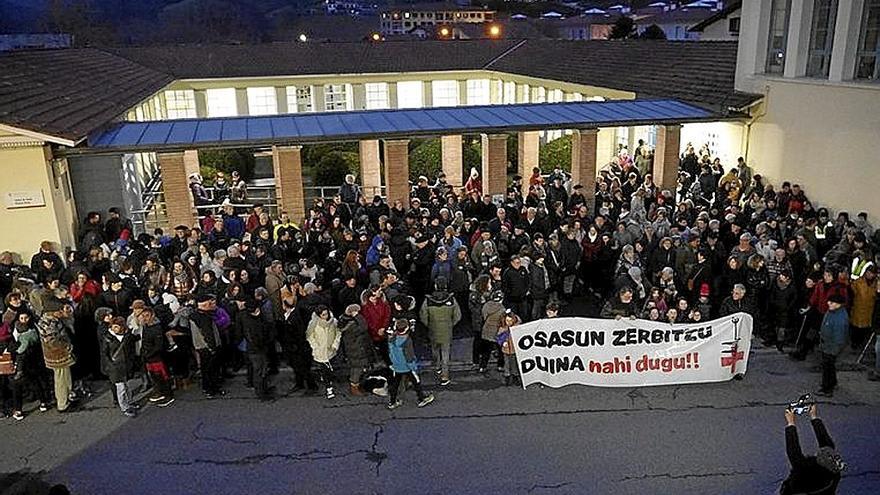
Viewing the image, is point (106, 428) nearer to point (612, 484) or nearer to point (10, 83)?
point (612, 484)

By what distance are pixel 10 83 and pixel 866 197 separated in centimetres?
1815

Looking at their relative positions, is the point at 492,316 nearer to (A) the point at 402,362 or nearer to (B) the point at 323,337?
(A) the point at 402,362

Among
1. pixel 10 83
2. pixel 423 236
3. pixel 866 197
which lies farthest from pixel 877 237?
pixel 10 83

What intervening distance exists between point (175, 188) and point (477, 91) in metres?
22.7

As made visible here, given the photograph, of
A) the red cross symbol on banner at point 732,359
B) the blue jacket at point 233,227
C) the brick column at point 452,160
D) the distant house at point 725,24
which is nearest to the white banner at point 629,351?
the red cross symbol on banner at point 732,359

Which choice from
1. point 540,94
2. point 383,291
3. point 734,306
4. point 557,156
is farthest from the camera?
point 540,94

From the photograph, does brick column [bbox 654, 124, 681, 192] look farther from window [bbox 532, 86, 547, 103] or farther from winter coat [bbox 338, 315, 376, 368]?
winter coat [bbox 338, 315, 376, 368]

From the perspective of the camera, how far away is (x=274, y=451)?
28.3ft

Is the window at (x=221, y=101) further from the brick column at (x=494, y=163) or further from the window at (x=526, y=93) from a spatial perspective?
the brick column at (x=494, y=163)

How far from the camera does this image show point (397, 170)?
17.8 metres

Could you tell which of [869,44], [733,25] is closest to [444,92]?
[733,25]

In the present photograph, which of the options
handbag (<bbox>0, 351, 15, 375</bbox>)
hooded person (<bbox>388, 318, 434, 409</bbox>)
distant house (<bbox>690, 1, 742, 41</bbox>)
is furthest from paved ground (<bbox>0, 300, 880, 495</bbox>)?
distant house (<bbox>690, 1, 742, 41</bbox>)

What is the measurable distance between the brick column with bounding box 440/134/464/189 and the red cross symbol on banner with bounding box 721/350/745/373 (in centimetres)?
1095

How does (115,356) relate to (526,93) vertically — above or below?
below
